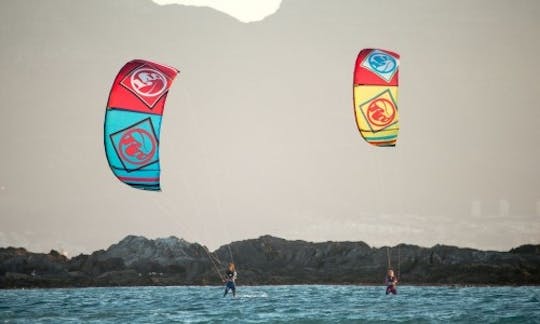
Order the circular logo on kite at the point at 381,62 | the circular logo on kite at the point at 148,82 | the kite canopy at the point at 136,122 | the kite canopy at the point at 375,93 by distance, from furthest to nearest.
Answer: the circular logo on kite at the point at 381,62, the kite canopy at the point at 375,93, the circular logo on kite at the point at 148,82, the kite canopy at the point at 136,122

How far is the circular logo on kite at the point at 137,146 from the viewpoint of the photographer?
117 ft

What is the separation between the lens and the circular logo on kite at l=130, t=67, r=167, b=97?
3594 centimetres

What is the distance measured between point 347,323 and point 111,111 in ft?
49.5

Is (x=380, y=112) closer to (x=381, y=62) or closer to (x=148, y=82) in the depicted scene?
(x=381, y=62)

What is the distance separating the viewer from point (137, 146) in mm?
35750

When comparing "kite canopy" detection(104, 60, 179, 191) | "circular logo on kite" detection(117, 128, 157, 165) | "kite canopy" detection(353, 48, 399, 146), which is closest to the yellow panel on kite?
"kite canopy" detection(353, 48, 399, 146)

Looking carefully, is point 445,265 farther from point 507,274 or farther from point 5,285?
point 5,285

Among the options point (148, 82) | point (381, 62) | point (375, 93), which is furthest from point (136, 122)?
point (381, 62)

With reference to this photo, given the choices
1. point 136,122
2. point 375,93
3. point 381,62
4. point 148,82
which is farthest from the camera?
point 381,62

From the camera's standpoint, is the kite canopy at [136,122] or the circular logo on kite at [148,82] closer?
the kite canopy at [136,122]

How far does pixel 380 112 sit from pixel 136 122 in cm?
1574

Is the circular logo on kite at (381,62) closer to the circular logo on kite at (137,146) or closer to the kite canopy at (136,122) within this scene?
the kite canopy at (136,122)

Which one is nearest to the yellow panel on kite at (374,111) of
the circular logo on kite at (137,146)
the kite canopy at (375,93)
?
the kite canopy at (375,93)

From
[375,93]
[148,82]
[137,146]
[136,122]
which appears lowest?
[137,146]
